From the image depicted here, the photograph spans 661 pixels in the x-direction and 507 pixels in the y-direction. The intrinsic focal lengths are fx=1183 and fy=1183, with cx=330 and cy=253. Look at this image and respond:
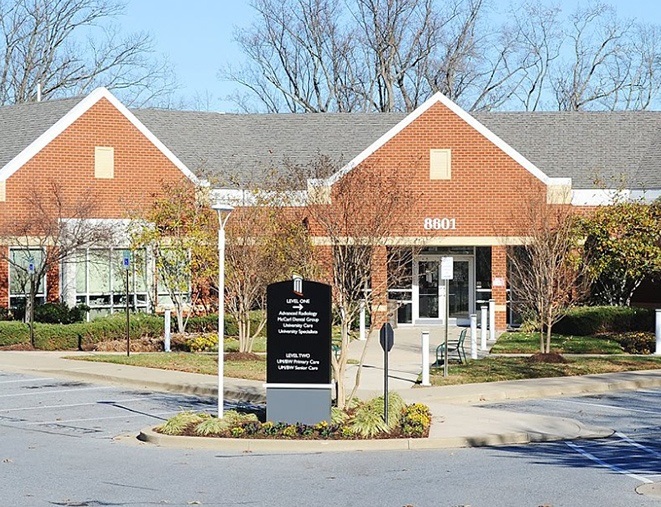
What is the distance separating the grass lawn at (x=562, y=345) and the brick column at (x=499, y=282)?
3420 millimetres

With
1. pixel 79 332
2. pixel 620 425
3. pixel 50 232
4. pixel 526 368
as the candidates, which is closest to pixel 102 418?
pixel 620 425

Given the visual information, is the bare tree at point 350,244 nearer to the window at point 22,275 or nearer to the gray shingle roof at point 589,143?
the window at point 22,275

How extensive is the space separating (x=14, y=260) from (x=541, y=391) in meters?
18.5

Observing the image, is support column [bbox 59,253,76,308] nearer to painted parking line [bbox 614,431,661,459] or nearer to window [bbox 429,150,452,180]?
window [bbox 429,150,452,180]

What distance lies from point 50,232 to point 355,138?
14006 millimetres

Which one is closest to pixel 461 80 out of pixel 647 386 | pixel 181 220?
pixel 181 220

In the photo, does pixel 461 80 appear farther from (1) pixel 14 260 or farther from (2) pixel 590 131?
(1) pixel 14 260

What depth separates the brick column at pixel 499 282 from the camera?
37406 mm

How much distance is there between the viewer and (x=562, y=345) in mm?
30688

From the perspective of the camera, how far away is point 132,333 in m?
32.4

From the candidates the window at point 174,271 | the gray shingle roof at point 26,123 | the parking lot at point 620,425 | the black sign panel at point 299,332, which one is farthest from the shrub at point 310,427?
the gray shingle roof at point 26,123

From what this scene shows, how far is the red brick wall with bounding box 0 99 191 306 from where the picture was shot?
35.3m

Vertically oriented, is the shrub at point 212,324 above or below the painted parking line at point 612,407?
above

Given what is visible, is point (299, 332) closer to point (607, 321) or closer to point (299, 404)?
point (299, 404)
